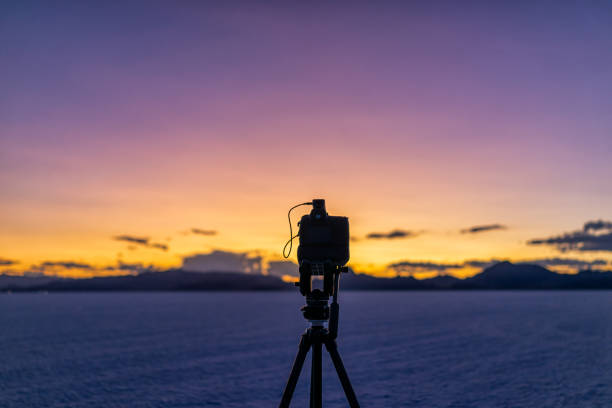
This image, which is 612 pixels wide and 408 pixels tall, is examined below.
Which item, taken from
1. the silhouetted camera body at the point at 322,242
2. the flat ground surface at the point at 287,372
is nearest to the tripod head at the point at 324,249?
the silhouetted camera body at the point at 322,242

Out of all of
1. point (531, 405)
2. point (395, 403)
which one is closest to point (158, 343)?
point (395, 403)

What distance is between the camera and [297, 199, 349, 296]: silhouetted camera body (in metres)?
Result: 3.98

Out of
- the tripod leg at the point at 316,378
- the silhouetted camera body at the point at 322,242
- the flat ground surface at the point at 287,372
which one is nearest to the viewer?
the silhouetted camera body at the point at 322,242

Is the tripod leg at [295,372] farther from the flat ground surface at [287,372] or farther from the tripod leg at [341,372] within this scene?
the flat ground surface at [287,372]

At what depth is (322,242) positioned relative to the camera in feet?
13.0

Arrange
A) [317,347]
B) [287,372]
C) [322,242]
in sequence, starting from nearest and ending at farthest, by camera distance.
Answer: [322,242]
[317,347]
[287,372]

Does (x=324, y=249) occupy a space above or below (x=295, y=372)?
above

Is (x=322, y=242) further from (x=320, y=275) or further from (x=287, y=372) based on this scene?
(x=287, y=372)

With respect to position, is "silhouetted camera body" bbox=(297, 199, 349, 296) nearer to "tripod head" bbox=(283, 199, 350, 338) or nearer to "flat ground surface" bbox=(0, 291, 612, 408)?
"tripod head" bbox=(283, 199, 350, 338)

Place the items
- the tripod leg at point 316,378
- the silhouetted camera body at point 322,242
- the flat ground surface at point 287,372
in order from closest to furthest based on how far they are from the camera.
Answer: the silhouetted camera body at point 322,242, the tripod leg at point 316,378, the flat ground surface at point 287,372

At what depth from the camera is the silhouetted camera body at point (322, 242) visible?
13.1 feet

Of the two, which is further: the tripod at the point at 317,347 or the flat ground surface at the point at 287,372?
the flat ground surface at the point at 287,372

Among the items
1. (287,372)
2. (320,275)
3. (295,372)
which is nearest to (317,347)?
(295,372)

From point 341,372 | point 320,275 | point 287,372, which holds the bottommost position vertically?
point 287,372
